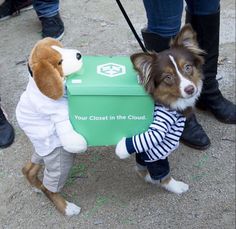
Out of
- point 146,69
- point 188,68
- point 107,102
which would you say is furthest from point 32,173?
point 188,68

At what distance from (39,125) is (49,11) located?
1957mm

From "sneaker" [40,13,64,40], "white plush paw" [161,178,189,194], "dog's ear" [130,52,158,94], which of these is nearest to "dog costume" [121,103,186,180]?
"dog's ear" [130,52,158,94]

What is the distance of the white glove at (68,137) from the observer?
2027mm

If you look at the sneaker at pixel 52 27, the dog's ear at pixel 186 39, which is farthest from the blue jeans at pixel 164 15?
the sneaker at pixel 52 27

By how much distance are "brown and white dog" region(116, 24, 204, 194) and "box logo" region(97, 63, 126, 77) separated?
0.33 ft

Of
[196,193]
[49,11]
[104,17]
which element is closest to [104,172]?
[196,193]

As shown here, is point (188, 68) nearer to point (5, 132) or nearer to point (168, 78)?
point (168, 78)

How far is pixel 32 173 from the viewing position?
2412 millimetres

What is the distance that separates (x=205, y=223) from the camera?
2.36m

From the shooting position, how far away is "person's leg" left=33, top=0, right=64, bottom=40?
379 cm

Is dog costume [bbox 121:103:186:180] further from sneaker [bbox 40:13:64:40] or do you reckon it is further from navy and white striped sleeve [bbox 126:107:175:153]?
sneaker [bbox 40:13:64:40]

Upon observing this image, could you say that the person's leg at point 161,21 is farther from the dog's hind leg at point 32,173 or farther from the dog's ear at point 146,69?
the dog's hind leg at point 32,173

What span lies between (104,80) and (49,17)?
6.48 feet

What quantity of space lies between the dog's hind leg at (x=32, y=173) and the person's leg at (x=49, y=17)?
5.38 ft
